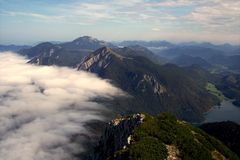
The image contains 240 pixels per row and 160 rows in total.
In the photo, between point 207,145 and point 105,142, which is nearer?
point 207,145

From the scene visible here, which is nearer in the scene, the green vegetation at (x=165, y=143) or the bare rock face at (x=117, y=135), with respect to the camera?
the green vegetation at (x=165, y=143)

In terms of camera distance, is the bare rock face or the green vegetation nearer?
the green vegetation

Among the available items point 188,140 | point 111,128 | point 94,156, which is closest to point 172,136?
point 188,140

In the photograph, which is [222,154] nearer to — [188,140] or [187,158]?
[188,140]

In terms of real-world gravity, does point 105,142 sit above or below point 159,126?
below
